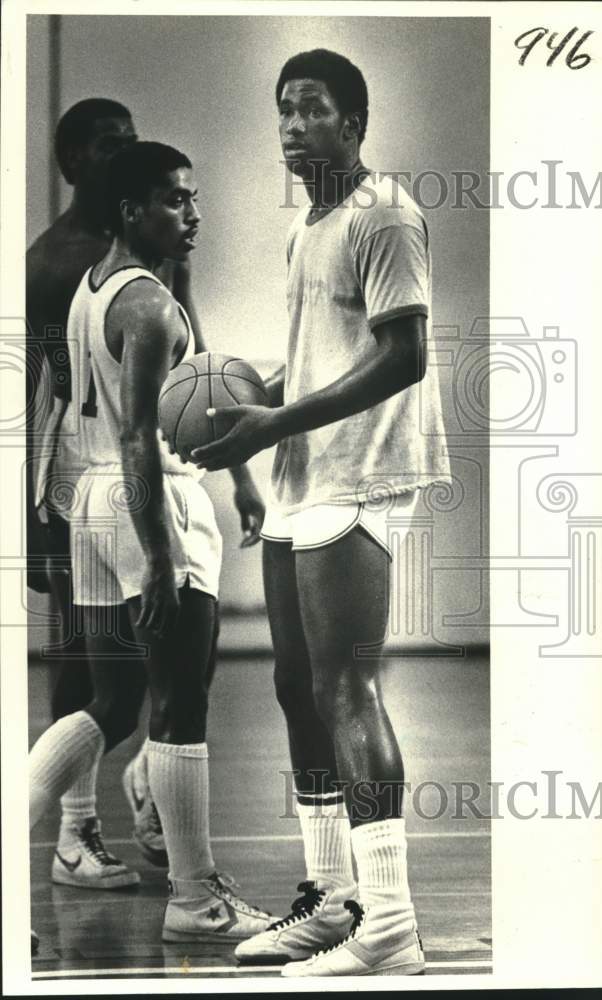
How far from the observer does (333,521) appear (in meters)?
4.25

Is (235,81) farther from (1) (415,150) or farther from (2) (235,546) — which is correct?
(2) (235,546)

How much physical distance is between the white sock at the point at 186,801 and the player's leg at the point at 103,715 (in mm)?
155

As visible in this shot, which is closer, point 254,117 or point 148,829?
point 254,117

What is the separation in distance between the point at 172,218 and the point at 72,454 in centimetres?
73

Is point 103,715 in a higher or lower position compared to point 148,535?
lower

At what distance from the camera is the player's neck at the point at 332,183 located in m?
4.25

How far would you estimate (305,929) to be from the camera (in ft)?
14.0

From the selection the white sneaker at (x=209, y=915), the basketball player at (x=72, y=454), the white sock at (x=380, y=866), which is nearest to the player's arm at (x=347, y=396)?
the basketball player at (x=72, y=454)

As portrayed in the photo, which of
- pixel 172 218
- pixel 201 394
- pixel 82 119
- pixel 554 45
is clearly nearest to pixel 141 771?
pixel 201 394

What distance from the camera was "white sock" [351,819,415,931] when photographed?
13.9 ft

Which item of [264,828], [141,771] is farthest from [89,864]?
[264,828]

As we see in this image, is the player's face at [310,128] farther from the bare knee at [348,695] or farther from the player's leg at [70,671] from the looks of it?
the bare knee at [348,695]

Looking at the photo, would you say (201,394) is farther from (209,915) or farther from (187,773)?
(209,915)

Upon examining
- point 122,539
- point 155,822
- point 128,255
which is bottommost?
point 155,822
